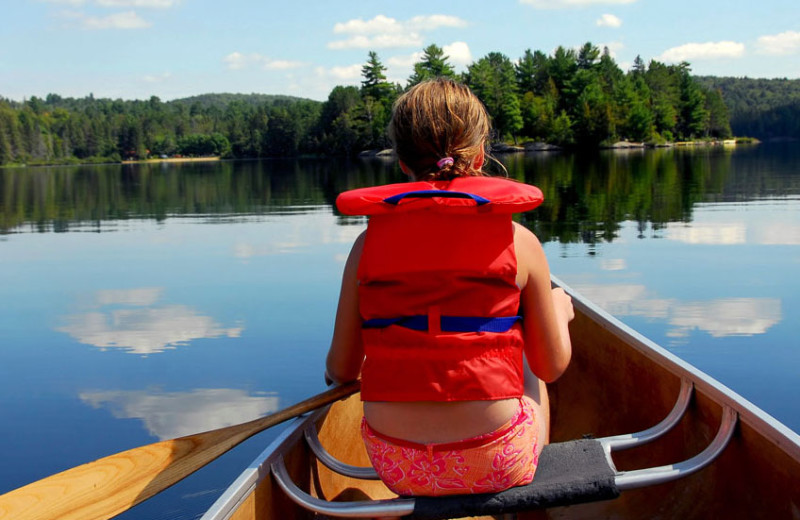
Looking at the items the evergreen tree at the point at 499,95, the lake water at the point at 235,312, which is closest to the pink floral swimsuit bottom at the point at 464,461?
the lake water at the point at 235,312

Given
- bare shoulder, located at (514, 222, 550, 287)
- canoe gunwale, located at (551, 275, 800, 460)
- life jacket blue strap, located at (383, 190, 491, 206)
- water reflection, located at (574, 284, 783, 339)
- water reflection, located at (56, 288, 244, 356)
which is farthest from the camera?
water reflection, located at (56, 288, 244, 356)

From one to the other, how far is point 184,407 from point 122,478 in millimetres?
3222

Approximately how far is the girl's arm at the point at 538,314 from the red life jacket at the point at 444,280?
7 cm

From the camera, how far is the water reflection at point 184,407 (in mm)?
5223

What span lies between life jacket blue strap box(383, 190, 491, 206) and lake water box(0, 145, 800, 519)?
278 cm

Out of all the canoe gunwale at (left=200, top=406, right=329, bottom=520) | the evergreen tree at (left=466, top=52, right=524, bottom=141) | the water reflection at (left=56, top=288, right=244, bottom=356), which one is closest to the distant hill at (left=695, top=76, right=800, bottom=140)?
the evergreen tree at (left=466, top=52, right=524, bottom=141)

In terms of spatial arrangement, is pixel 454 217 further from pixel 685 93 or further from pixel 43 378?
pixel 685 93

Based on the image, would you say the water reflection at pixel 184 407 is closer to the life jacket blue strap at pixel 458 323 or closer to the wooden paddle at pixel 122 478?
the wooden paddle at pixel 122 478

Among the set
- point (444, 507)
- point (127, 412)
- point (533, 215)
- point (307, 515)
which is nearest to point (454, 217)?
point (444, 507)

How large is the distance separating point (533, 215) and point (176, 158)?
384 ft

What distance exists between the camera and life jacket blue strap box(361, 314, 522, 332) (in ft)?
6.06

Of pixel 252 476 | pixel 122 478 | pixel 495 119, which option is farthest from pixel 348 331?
pixel 495 119

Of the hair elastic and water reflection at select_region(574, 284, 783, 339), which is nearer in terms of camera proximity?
the hair elastic

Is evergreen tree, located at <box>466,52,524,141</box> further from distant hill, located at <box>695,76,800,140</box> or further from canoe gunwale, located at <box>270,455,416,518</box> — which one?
canoe gunwale, located at <box>270,455,416,518</box>
